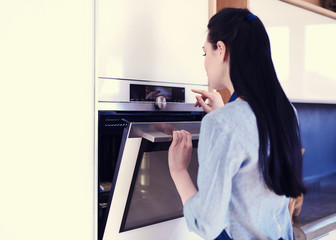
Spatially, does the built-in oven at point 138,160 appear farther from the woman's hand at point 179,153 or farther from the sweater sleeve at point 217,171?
the sweater sleeve at point 217,171

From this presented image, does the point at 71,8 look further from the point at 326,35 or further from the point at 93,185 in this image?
the point at 326,35

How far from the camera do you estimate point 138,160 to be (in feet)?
3.21

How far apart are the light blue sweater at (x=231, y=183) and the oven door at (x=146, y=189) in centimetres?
27

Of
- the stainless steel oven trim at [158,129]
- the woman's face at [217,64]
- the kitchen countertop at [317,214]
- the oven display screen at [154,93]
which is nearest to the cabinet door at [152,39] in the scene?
the oven display screen at [154,93]

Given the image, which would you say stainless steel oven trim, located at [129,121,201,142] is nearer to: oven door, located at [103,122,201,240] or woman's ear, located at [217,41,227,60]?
oven door, located at [103,122,201,240]

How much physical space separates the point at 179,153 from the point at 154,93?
286mm

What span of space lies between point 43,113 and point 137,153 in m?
0.30

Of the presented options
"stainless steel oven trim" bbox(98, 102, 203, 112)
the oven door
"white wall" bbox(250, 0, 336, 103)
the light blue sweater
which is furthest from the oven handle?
"white wall" bbox(250, 0, 336, 103)

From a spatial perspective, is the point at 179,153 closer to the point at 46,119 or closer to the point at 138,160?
the point at 138,160

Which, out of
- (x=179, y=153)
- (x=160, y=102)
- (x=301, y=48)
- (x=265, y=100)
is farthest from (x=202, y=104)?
(x=301, y=48)

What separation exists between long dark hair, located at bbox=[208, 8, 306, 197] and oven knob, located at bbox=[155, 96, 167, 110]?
36cm

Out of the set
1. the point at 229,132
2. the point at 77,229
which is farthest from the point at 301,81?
the point at 77,229

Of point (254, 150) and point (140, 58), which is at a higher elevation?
point (140, 58)

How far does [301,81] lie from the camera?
1.57m
